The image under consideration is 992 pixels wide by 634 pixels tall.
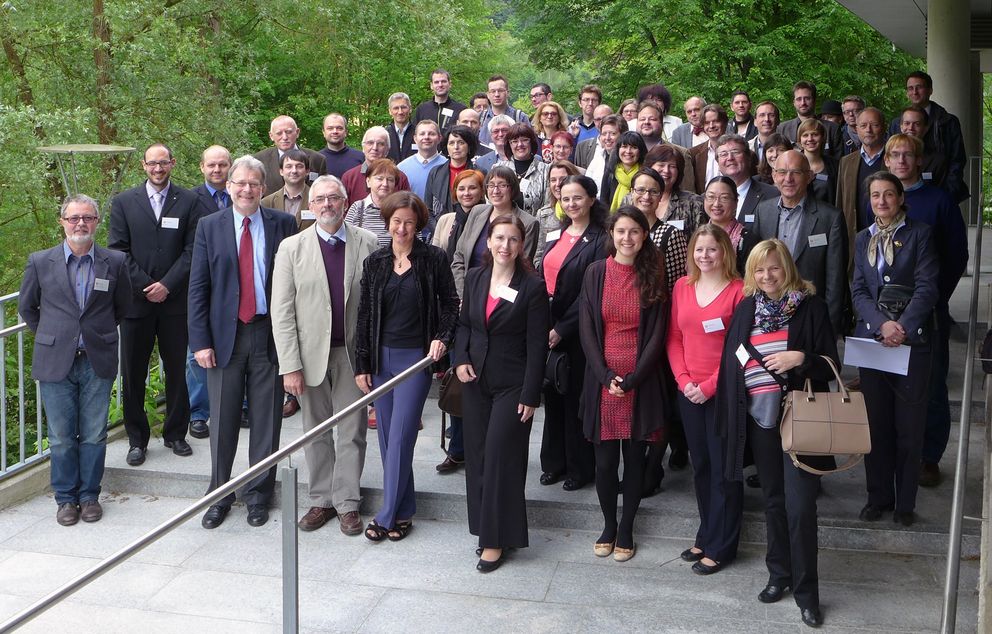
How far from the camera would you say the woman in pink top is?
5379 mm

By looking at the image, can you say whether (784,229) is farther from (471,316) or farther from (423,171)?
(423,171)

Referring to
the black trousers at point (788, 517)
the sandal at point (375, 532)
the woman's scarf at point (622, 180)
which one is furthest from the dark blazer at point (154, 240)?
the black trousers at point (788, 517)

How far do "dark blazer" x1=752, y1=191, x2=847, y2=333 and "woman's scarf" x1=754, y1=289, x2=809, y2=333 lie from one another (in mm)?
1143

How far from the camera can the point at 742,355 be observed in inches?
202

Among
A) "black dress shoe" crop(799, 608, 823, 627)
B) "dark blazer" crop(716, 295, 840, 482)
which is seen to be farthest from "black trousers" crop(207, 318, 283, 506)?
"black dress shoe" crop(799, 608, 823, 627)

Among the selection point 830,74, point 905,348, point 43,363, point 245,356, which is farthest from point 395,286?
point 830,74

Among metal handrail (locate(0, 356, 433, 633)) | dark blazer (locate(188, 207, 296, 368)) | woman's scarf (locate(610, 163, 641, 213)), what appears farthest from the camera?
woman's scarf (locate(610, 163, 641, 213))

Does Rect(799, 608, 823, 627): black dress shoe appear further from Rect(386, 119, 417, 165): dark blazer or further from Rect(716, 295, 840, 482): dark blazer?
Rect(386, 119, 417, 165): dark blazer

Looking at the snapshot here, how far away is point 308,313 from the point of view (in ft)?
20.3

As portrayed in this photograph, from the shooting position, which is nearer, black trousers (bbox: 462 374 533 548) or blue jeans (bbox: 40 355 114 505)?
black trousers (bbox: 462 374 533 548)

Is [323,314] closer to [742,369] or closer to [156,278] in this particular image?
[156,278]

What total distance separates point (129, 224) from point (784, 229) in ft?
13.4

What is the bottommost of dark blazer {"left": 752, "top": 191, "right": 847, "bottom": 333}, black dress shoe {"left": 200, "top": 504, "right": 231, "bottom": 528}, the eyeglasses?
black dress shoe {"left": 200, "top": 504, "right": 231, "bottom": 528}

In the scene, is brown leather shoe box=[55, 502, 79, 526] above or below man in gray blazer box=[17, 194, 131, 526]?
below
